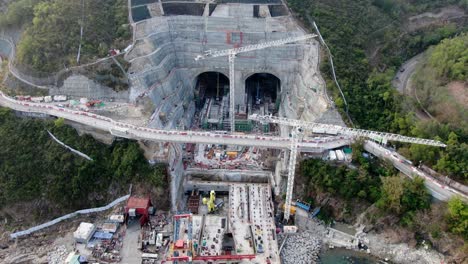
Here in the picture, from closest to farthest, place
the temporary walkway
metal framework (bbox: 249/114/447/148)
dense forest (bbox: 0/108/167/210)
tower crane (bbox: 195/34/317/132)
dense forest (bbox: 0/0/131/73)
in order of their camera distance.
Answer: metal framework (bbox: 249/114/447/148)
dense forest (bbox: 0/108/167/210)
the temporary walkway
dense forest (bbox: 0/0/131/73)
tower crane (bbox: 195/34/317/132)

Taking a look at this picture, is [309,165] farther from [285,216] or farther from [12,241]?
[12,241]

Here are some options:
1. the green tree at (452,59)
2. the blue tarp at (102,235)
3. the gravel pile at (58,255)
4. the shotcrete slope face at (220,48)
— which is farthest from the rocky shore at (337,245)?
the gravel pile at (58,255)

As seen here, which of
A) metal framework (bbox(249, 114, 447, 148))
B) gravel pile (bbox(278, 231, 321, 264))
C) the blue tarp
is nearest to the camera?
gravel pile (bbox(278, 231, 321, 264))

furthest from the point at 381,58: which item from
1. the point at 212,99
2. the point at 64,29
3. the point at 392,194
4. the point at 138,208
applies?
the point at 64,29

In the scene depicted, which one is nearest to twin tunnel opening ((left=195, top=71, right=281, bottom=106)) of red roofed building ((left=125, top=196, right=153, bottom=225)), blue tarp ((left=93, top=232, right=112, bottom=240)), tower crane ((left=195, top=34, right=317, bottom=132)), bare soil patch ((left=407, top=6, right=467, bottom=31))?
tower crane ((left=195, top=34, right=317, bottom=132))

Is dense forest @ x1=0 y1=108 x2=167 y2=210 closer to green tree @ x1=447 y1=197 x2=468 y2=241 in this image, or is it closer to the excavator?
the excavator

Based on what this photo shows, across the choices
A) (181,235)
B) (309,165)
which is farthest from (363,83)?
(181,235)
